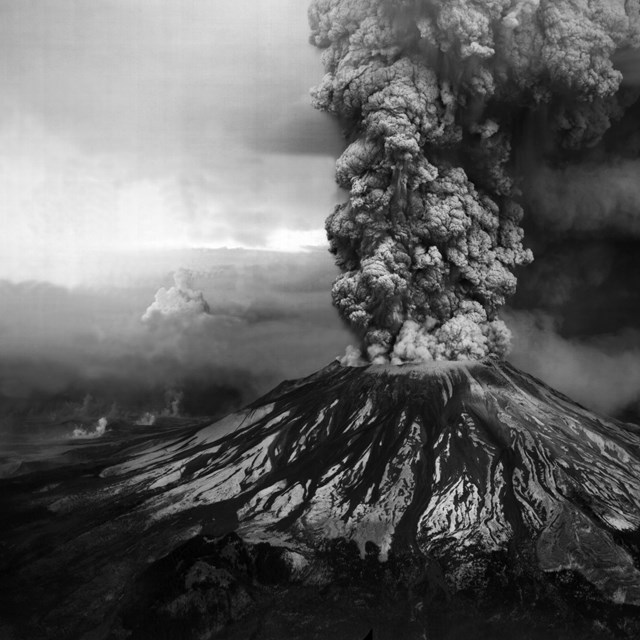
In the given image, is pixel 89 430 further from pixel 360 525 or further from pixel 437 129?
pixel 437 129

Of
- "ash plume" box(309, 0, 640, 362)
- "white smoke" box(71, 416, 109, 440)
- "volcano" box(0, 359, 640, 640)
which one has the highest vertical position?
"ash plume" box(309, 0, 640, 362)

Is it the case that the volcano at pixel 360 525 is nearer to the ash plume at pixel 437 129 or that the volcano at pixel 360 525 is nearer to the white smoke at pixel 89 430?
the ash plume at pixel 437 129

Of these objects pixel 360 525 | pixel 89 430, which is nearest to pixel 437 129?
pixel 360 525

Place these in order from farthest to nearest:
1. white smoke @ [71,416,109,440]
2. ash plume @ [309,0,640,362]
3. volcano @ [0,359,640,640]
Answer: white smoke @ [71,416,109,440], ash plume @ [309,0,640,362], volcano @ [0,359,640,640]

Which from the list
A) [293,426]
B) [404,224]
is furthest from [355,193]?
[293,426]

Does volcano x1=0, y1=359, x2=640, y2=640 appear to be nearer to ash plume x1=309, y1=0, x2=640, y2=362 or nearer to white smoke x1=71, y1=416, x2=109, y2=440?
ash plume x1=309, y1=0, x2=640, y2=362

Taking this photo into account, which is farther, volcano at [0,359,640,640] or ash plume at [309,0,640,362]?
ash plume at [309,0,640,362]

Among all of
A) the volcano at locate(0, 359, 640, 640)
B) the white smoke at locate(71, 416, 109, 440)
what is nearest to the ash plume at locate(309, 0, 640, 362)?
the volcano at locate(0, 359, 640, 640)
